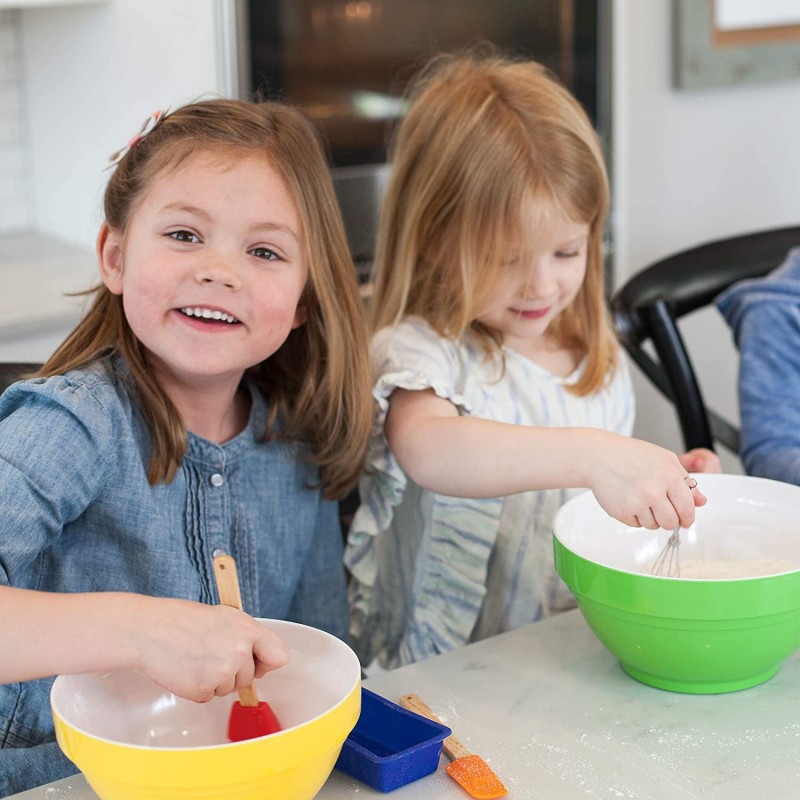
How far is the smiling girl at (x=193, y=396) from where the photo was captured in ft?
3.51

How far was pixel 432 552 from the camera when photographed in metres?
1.42

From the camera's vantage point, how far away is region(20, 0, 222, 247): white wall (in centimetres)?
219

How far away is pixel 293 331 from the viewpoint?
1326 millimetres

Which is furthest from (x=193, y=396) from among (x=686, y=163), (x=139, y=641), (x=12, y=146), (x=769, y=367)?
(x=686, y=163)

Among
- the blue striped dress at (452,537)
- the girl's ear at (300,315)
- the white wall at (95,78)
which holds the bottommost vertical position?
the blue striped dress at (452,537)

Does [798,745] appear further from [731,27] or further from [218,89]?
[731,27]

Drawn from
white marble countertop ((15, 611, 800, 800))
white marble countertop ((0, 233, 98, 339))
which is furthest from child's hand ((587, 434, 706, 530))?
white marble countertop ((0, 233, 98, 339))

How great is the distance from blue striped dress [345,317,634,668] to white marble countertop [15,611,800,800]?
0.29m

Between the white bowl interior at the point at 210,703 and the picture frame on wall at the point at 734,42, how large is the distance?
2.16 m

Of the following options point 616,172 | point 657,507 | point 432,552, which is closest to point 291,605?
point 432,552

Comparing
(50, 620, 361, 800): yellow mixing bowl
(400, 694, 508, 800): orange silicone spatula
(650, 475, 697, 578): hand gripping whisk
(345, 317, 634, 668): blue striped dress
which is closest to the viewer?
(50, 620, 361, 800): yellow mixing bowl

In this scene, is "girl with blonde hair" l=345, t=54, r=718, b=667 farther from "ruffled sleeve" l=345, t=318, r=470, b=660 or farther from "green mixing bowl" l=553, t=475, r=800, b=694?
"green mixing bowl" l=553, t=475, r=800, b=694

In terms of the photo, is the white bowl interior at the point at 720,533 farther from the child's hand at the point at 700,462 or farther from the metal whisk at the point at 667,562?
the child's hand at the point at 700,462

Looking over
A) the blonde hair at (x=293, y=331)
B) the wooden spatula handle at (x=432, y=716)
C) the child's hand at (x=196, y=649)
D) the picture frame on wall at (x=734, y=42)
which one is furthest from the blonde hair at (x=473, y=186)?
the picture frame on wall at (x=734, y=42)
